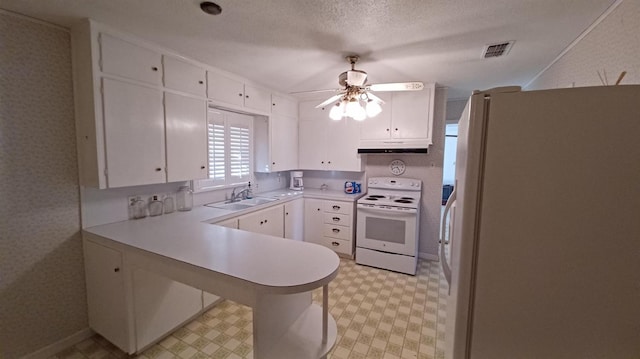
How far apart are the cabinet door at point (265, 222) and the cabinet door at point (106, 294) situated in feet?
3.47

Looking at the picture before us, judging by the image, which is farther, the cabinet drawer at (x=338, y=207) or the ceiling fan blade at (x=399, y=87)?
the cabinet drawer at (x=338, y=207)

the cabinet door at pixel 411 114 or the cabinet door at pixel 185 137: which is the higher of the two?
the cabinet door at pixel 411 114

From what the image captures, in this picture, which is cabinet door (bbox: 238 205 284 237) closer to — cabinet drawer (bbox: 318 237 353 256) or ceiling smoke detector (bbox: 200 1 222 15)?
cabinet drawer (bbox: 318 237 353 256)

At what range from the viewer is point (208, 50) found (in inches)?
86.0

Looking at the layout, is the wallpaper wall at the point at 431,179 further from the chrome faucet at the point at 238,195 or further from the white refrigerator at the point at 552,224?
the white refrigerator at the point at 552,224

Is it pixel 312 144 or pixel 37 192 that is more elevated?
pixel 312 144

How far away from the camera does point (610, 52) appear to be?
1550mm

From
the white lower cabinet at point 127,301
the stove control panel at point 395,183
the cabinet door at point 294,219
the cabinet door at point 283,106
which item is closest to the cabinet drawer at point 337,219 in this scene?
the cabinet door at point 294,219

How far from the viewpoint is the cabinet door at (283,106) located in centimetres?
355

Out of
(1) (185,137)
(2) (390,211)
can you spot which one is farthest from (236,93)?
(2) (390,211)

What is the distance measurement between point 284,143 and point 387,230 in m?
1.94

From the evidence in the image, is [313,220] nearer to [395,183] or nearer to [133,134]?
[395,183]

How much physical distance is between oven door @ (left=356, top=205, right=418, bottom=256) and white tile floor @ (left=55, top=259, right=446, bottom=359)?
451mm

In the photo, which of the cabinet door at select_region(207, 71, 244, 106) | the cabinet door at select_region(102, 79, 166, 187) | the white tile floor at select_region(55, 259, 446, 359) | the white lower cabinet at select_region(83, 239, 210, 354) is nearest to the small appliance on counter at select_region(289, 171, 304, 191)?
the cabinet door at select_region(207, 71, 244, 106)
